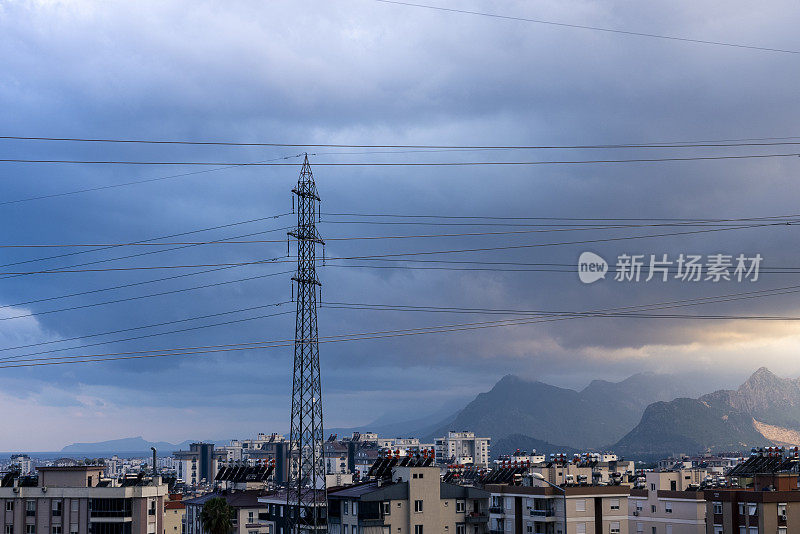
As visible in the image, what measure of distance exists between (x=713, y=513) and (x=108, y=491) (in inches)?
3117

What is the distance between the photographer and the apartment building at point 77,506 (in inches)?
4798

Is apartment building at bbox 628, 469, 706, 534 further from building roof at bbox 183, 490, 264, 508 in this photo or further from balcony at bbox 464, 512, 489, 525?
building roof at bbox 183, 490, 264, 508

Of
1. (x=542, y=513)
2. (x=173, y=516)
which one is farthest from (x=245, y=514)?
(x=542, y=513)

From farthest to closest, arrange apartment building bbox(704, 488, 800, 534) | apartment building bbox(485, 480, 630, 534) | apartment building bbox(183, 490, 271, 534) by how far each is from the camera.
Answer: apartment building bbox(183, 490, 271, 534) < apartment building bbox(485, 480, 630, 534) < apartment building bbox(704, 488, 800, 534)

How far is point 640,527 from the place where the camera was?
12400 centimetres

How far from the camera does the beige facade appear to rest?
116 meters

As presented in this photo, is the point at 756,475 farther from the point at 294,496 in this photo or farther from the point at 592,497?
the point at 294,496

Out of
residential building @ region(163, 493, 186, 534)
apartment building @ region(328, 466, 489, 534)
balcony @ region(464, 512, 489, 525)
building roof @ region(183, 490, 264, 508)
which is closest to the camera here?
apartment building @ region(328, 466, 489, 534)

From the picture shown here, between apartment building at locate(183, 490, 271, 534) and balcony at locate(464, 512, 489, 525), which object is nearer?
balcony at locate(464, 512, 489, 525)

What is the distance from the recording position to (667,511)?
12025cm

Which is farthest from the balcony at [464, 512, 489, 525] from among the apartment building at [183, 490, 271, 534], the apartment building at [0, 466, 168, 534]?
the apartment building at [0, 466, 168, 534]

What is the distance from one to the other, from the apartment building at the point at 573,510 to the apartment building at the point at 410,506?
525 centimetres

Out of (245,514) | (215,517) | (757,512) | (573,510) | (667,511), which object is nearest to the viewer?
(757,512)

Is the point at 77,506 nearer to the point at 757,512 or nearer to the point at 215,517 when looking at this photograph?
the point at 215,517
